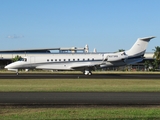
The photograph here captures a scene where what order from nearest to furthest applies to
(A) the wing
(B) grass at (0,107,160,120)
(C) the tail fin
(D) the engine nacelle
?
(B) grass at (0,107,160,120), (D) the engine nacelle, (A) the wing, (C) the tail fin

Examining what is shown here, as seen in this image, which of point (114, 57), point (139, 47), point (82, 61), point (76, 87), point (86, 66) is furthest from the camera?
point (82, 61)

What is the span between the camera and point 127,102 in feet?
52.4

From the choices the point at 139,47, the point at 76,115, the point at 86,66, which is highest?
the point at 139,47

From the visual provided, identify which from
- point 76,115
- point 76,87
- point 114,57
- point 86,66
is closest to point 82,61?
point 86,66

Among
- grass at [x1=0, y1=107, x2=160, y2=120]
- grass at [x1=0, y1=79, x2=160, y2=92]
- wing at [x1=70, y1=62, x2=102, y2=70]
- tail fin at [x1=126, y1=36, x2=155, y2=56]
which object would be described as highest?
tail fin at [x1=126, y1=36, x2=155, y2=56]

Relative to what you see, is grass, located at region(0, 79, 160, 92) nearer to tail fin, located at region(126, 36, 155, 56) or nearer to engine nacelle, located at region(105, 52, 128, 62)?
engine nacelle, located at region(105, 52, 128, 62)

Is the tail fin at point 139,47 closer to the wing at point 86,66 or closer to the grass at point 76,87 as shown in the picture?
the wing at point 86,66

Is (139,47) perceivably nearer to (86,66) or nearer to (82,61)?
(86,66)

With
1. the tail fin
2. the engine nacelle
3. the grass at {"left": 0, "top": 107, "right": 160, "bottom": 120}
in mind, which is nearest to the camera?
the grass at {"left": 0, "top": 107, "right": 160, "bottom": 120}

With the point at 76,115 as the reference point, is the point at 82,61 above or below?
above

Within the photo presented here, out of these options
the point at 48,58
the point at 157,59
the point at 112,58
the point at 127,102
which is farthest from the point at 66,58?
the point at 157,59

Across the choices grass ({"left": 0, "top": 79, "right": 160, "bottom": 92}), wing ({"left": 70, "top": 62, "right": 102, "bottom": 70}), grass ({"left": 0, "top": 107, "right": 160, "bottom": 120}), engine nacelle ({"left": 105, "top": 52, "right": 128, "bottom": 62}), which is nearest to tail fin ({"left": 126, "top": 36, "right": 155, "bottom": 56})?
engine nacelle ({"left": 105, "top": 52, "right": 128, "bottom": 62})

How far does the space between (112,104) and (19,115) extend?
513 centimetres

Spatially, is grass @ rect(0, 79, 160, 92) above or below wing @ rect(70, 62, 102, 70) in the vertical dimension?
below
